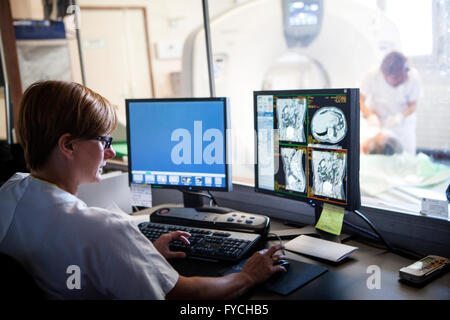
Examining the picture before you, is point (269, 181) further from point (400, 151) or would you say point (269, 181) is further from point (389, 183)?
point (400, 151)

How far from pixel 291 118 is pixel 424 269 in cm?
61

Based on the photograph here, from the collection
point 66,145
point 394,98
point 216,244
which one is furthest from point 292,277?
point 394,98

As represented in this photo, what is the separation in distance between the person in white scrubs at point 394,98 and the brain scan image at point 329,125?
2305mm

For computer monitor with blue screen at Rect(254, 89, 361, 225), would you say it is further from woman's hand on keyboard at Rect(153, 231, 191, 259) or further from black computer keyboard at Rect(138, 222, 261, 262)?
woman's hand on keyboard at Rect(153, 231, 191, 259)

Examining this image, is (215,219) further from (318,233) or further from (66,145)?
(66,145)

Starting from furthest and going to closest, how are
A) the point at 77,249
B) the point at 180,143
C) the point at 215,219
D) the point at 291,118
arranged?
the point at 180,143 < the point at 215,219 < the point at 291,118 < the point at 77,249

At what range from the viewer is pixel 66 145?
1.01m

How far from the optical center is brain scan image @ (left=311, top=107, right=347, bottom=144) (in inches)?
49.8

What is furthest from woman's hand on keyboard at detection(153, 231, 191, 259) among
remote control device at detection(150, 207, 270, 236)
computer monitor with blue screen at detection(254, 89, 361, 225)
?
computer monitor with blue screen at detection(254, 89, 361, 225)

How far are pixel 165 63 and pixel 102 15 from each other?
0.91m

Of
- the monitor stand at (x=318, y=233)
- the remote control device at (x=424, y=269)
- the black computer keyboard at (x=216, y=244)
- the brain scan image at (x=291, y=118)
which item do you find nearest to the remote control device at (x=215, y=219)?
the black computer keyboard at (x=216, y=244)

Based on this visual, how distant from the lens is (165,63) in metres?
5.03

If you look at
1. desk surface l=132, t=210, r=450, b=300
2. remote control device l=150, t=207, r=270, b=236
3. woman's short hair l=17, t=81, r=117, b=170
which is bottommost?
desk surface l=132, t=210, r=450, b=300

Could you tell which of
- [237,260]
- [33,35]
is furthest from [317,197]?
[33,35]
